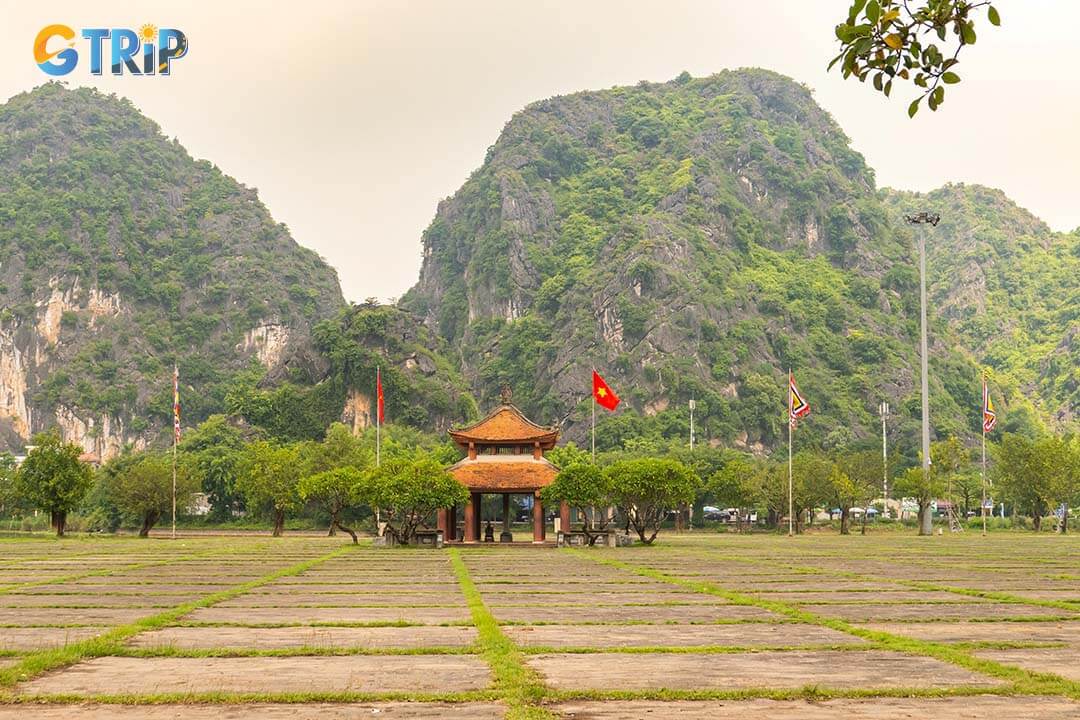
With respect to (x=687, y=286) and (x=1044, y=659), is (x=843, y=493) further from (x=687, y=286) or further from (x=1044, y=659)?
(x=687, y=286)

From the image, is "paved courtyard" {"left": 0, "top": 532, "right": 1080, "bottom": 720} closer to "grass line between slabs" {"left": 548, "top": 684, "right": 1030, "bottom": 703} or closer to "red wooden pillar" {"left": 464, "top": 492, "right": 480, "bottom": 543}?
"grass line between slabs" {"left": 548, "top": 684, "right": 1030, "bottom": 703}

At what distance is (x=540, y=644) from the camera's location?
48.3 ft

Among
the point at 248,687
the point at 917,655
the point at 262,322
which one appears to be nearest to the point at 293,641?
the point at 248,687

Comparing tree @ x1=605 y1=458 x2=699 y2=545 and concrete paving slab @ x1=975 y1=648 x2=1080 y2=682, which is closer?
concrete paving slab @ x1=975 y1=648 x2=1080 y2=682

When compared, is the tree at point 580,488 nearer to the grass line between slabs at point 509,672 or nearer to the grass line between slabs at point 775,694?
the grass line between slabs at point 509,672

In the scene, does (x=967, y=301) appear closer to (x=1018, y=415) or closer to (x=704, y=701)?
(x=1018, y=415)

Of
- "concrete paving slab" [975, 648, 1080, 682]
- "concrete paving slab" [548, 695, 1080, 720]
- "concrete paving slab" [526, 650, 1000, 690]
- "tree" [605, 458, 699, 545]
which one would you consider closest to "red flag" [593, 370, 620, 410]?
"tree" [605, 458, 699, 545]

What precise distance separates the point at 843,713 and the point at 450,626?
314 inches

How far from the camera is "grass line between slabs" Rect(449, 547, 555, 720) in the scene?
1011 cm

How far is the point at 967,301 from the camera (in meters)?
190

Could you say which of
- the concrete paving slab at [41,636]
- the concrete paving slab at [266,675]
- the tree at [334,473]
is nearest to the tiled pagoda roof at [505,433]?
the tree at [334,473]

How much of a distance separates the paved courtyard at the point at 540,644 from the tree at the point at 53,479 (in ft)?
112

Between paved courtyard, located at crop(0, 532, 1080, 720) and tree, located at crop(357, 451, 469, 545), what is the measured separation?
17.2 meters

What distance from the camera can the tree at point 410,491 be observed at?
154 feet
